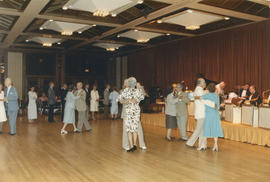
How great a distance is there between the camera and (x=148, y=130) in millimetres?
9117

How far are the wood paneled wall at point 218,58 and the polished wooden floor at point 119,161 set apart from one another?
414 centimetres

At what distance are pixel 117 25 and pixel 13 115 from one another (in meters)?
4.60

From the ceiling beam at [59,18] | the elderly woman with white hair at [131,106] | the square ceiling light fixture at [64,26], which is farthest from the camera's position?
the square ceiling light fixture at [64,26]

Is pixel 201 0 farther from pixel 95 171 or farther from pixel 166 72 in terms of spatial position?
pixel 166 72

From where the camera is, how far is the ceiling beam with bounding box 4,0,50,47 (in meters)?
7.73

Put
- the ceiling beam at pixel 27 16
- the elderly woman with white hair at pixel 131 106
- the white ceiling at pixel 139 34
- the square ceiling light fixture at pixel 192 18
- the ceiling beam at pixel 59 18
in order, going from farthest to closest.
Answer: the white ceiling at pixel 139 34 → the square ceiling light fixture at pixel 192 18 → the ceiling beam at pixel 59 18 → the ceiling beam at pixel 27 16 → the elderly woman with white hair at pixel 131 106

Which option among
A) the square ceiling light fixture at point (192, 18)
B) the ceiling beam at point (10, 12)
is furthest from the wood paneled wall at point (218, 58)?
the ceiling beam at point (10, 12)

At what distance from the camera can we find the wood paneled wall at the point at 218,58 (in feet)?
32.7

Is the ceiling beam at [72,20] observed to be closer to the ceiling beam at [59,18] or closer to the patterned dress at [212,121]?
the ceiling beam at [59,18]

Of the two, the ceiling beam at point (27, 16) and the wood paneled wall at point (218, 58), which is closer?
the ceiling beam at point (27, 16)

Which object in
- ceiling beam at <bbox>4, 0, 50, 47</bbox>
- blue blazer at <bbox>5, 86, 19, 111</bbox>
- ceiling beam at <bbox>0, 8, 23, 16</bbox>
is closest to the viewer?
ceiling beam at <bbox>4, 0, 50, 47</bbox>

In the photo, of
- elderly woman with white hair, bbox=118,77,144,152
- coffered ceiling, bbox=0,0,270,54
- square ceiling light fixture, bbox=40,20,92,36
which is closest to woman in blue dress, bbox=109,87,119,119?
coffered ceiling, bbox=0,0,270,54

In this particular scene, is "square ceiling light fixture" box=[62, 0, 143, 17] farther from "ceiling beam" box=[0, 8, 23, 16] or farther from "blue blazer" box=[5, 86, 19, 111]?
"blue blazer" box=[5, 86, 19, 111]

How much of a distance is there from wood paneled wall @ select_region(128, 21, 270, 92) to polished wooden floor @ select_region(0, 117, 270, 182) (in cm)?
414
